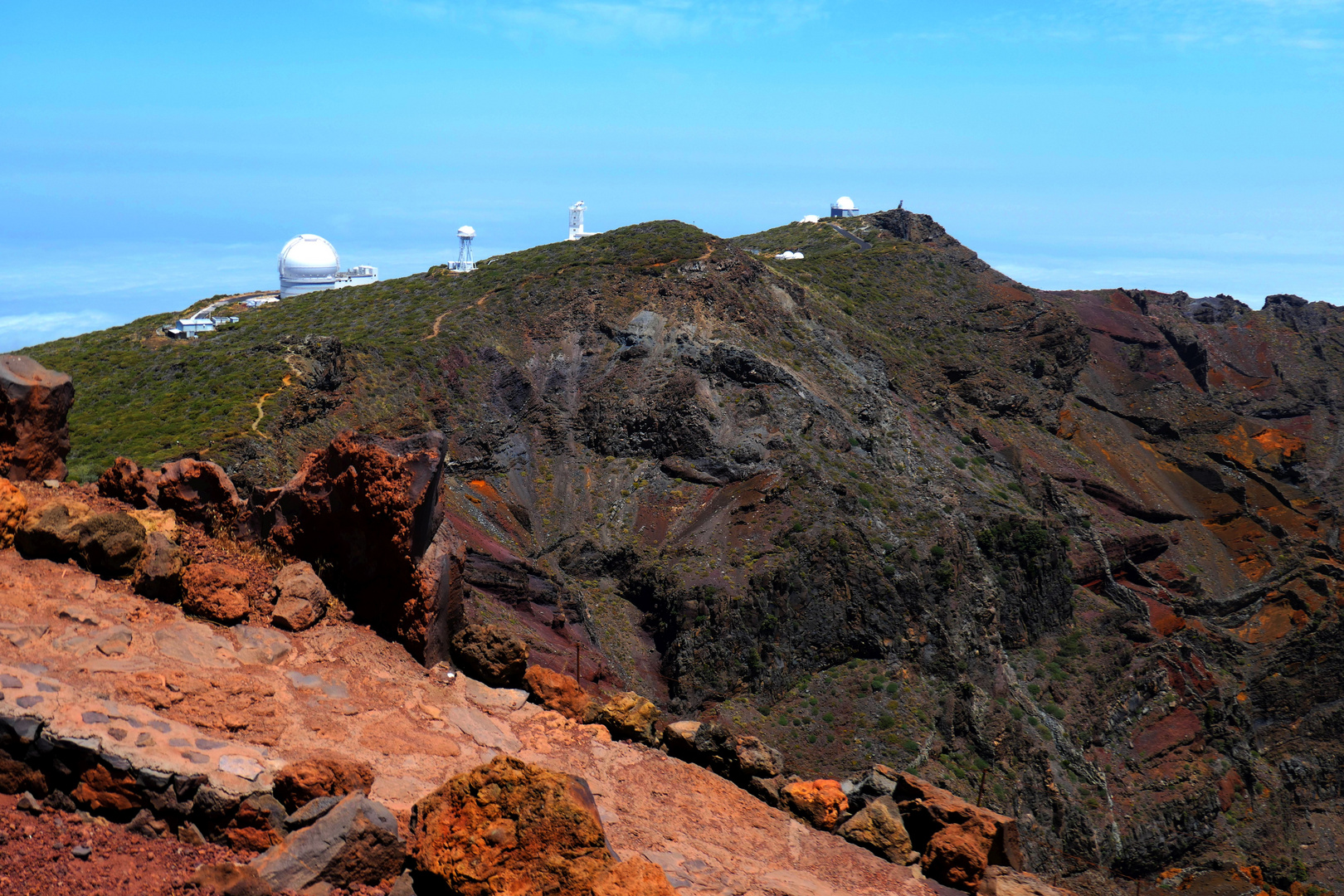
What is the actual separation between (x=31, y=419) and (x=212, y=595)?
14.4ft

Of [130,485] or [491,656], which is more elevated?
[130,485]

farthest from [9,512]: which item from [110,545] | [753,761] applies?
[753,761]

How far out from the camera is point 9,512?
11602 millimetres

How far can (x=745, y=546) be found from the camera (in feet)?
124

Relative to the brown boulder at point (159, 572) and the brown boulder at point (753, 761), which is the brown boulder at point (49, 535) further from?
the brown boulder at point (753, 761)

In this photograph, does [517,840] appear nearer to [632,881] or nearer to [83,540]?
[632,881]

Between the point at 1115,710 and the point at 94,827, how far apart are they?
4137 cm

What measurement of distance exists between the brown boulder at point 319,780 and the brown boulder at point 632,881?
253 centimetres

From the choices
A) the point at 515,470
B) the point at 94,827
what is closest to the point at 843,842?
the point at 94,827

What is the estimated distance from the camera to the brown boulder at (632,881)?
317 inches

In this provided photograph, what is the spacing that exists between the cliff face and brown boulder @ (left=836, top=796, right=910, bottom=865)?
17.5 m

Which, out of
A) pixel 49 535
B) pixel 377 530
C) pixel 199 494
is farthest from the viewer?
pixel 199 494

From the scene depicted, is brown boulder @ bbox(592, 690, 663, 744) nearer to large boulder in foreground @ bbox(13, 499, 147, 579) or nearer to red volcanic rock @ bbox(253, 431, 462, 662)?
red volcanic rock @ bbox(253, 431, 462, 662)

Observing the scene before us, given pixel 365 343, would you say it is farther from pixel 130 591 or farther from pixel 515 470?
pixel 130 591
